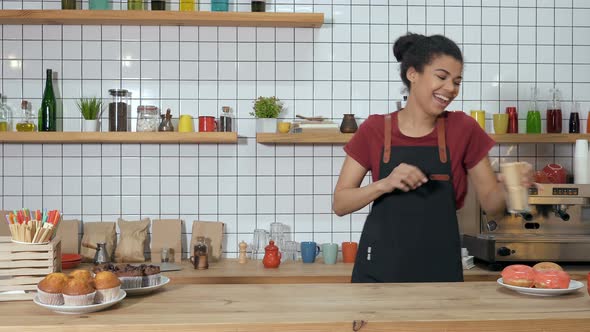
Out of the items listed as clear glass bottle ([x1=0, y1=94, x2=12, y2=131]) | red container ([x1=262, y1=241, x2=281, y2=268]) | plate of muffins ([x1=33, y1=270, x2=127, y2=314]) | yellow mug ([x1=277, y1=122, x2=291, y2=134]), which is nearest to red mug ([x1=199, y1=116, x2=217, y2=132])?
yellow mug ([x1=277, y1=122, x2=291, y2=134])

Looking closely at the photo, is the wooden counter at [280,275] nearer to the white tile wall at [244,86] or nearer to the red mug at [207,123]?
the white tile wall at [244,86]

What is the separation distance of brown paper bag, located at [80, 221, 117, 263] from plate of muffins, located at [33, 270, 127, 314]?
1.77 meters

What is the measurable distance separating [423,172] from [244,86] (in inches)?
60.4

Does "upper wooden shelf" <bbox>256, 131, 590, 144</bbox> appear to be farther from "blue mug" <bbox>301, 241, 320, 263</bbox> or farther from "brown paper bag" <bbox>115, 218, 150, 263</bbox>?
"brown paper bag" <bbox>115, 218, 150, 263</bbox>

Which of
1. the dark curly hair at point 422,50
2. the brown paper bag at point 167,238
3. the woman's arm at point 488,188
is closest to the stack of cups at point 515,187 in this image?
the woman's arm at point 488,188

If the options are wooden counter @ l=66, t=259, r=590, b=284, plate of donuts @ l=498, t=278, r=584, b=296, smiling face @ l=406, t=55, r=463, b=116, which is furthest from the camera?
wooden counter @ l=66, t=259, r=590, b=284

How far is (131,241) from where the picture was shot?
12.2 feet

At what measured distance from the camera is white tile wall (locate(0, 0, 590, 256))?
386cm

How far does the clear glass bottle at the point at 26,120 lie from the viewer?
3730 mm

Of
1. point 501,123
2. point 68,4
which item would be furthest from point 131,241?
point 501,123

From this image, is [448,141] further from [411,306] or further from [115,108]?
[115,108]

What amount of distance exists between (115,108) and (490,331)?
2.48 metres

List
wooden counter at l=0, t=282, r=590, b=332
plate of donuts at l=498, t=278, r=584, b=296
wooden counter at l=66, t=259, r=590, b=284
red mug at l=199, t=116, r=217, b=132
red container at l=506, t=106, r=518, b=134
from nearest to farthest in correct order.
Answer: wooden counter at l=0, t=282, r=590, b=332 → plate of donuts at l=498, t=278, r=584, b=296 → wooden counter at l=66, t=259, r=590, b=284 → red mug at l=199, t=116, r=217, b=132 → red container at l=506, t=106, r=518, b=134

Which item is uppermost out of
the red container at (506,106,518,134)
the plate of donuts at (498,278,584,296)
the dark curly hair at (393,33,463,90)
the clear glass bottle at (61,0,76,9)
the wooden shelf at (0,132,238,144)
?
the clear glass bottle at (61,0,76,9)
